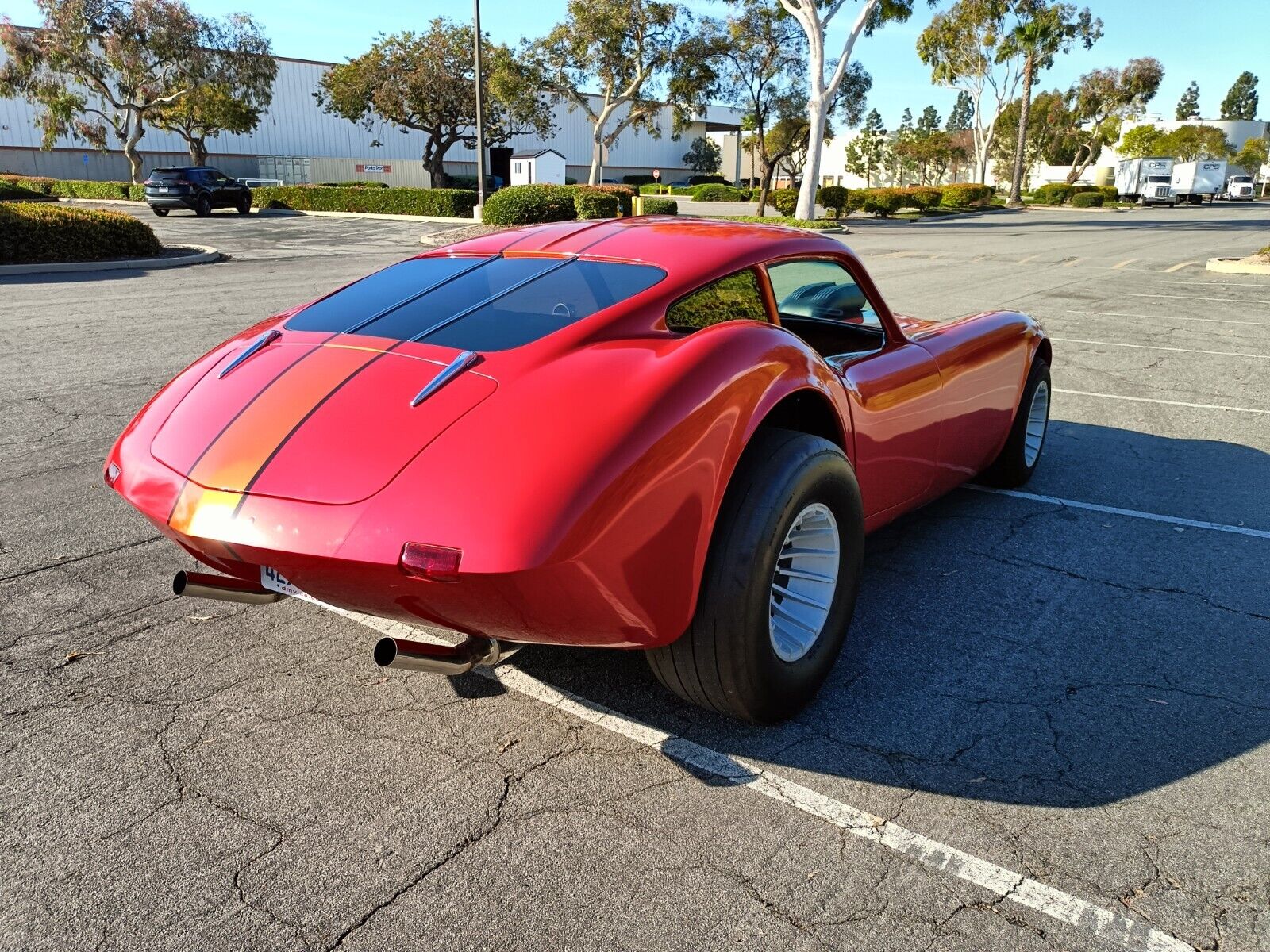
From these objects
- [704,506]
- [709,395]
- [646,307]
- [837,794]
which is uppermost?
[646,307]

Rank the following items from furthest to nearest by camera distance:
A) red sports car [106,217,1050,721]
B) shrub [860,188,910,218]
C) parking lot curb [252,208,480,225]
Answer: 1. shrub [860,188,910,218]
2. parking lot curb [252,208,480,225]
3. red sports car [106,217,1050,721]

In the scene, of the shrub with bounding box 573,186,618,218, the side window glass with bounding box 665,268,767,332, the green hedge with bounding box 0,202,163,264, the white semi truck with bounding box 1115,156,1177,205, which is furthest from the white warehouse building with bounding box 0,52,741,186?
the side window glass with bounding box 665,268,767,332

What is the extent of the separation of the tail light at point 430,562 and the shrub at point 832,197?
3725 centimetres

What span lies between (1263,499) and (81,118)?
57178mm

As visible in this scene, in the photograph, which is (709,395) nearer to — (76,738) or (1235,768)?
(1235,768)

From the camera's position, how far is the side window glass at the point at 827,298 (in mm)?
4004

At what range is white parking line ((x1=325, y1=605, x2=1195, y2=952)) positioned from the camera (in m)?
2.19

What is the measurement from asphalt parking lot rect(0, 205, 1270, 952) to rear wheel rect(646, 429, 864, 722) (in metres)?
0.19

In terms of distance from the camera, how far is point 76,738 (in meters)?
2.79

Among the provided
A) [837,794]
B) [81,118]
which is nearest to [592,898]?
[837,794]

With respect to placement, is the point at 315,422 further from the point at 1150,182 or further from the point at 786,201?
the point at 1150,182

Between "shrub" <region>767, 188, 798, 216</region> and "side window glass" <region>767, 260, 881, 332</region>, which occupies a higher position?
"shrub" <region>767, 188, 798, 216</region>

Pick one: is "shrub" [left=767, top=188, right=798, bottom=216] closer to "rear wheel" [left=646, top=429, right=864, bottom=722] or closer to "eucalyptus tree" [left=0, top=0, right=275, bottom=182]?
"eucalyptus tree" [left=0, top=0, right=275, bottom=182]

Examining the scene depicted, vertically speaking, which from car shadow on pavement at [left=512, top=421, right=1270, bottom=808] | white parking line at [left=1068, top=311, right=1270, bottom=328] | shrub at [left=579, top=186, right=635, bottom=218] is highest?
shrub at [left=579, top=186, right=635, bottom=218]
